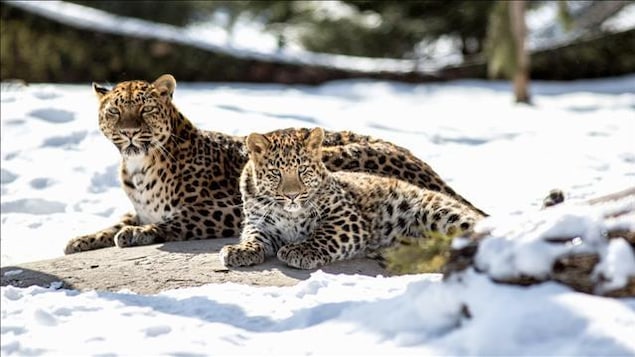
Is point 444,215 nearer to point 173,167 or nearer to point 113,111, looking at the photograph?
point 173,167

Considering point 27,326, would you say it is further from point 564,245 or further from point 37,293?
point 564,245

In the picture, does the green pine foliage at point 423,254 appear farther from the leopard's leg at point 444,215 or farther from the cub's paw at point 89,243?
the cub's paw at point 89,243

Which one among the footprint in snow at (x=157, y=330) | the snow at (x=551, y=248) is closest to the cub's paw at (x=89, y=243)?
the footprint in snow at (x=157, y=330)

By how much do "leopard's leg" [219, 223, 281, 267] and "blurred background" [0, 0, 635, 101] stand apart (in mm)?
9367

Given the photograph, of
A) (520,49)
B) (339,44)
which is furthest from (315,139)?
(339,44)

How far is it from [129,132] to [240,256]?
189 centimetres

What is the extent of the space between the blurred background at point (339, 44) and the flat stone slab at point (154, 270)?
8.78 meters

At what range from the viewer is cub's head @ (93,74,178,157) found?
9.11 metres

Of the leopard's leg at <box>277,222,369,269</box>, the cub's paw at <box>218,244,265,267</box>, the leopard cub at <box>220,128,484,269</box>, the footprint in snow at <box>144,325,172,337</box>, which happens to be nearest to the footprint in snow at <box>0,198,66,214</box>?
the leopard cub at <box>220,128,484,269</box>

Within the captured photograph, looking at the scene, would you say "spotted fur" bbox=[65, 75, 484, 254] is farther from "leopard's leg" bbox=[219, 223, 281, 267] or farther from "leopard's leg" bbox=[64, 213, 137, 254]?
"leopard's leg" bbox=[219, 223, 281, 267]

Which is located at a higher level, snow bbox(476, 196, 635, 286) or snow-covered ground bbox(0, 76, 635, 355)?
snow bbox(476, 196, 635, 286)

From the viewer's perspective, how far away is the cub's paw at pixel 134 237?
8.99 m

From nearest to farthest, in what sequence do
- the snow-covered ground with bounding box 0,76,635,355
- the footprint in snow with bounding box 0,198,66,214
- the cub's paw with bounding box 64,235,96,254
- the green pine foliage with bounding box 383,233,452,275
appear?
the snow-covered ground with bounding box 0,76,635,355 < the green pine foliage with bounding box 383,233,452,275 < the cub's paw with bounding box 64,235,96,254 < the footprint in snow with bounding box 0,198,66,214

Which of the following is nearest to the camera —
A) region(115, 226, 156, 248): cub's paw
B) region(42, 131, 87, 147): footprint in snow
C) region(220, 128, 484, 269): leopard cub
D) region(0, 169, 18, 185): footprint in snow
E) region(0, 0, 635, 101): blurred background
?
region(220, 128, 484, 269): leopard cub
